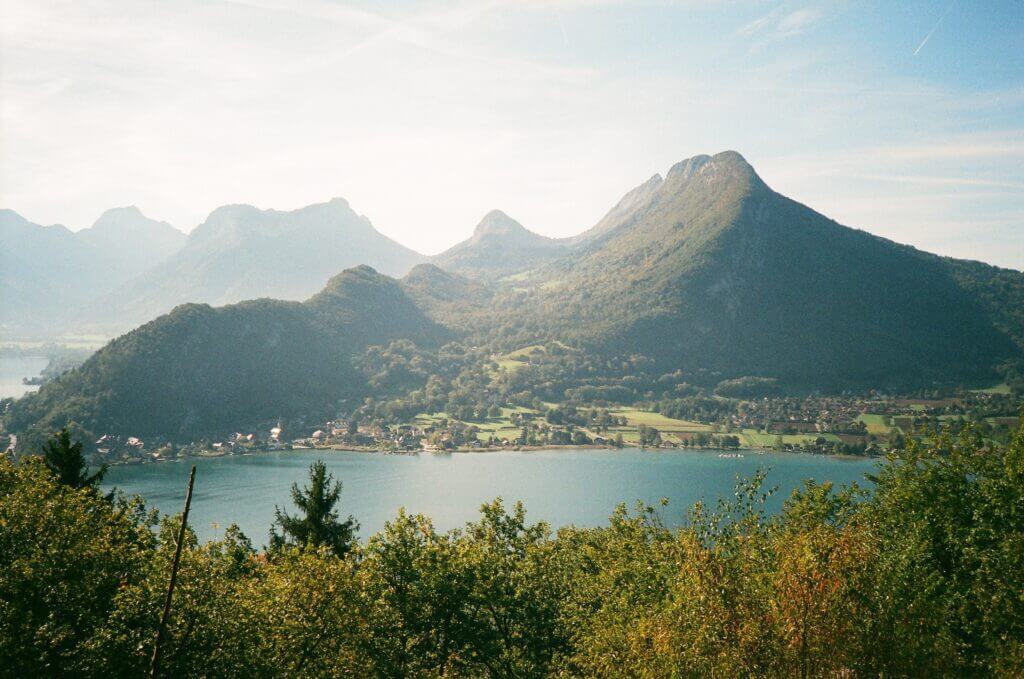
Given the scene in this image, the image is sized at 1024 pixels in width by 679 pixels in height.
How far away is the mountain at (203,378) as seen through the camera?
123 m

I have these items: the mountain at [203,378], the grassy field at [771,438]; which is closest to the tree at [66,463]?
the mountain at [203,378]

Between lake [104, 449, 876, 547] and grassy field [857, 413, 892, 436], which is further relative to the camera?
grassy field [857, 413, 892, 436]

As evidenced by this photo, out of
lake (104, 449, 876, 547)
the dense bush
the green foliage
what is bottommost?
lake (104, 449, 876, 547)

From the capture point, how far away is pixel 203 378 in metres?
147

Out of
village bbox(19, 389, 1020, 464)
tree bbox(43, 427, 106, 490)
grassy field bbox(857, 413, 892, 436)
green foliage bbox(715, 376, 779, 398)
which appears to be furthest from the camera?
green foliage bbox(715, 376, 779, 398)

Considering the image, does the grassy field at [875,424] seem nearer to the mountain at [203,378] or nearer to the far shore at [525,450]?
the far shore at [525,450]

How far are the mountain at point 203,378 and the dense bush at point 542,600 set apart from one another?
11890 cm

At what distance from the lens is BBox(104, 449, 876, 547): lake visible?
81.2 m

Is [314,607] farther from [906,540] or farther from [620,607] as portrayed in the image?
[906,540]

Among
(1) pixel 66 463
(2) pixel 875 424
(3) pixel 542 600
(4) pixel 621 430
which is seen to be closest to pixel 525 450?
(4) pixel 621 430

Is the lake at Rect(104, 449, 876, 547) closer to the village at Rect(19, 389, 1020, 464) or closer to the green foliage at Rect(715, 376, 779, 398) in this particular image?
the village at Rect(19, 389, 1020, 464)

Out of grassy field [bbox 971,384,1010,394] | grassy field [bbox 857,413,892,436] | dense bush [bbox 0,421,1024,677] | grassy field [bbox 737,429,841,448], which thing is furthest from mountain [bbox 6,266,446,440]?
grassy field [bbox 971,384,1010,394]

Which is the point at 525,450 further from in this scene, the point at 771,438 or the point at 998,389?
the point at 998,389

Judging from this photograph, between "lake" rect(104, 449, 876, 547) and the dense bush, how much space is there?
171 ft
